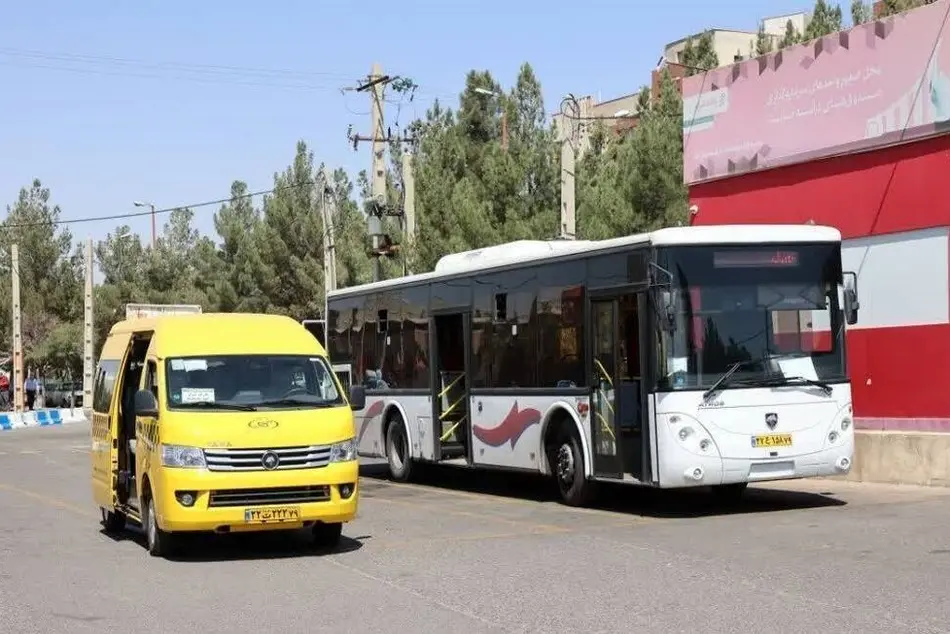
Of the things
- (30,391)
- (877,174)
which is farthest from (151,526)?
(30,391)

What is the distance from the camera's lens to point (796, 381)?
16.2 meters

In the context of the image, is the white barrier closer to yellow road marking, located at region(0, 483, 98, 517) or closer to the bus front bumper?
yellow road marking, located at region(0, 483, 98, 517)

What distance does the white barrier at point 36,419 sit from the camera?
5388cm

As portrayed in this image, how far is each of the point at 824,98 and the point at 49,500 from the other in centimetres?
1274

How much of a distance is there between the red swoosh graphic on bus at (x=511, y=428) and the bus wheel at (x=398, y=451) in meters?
2.86

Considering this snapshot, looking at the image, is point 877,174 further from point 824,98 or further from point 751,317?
point 751,317

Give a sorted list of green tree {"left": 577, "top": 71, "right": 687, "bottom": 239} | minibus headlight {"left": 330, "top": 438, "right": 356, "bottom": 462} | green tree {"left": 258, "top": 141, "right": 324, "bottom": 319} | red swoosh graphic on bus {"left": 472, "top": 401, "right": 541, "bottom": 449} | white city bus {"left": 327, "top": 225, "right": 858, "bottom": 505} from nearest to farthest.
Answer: minibus headlight {"left": 330, "top": 438, "right": 356, "bottom": 462}
white city bus {"left": 327, "top": 225, "right": 858, "bottom": 505}
red swoosh graphic on bus {"left": 472, "top": 401, "right": 541, "bottom": 449}
green tree {"left": 577, "top": 71, "right": 687, "bottom": 239}
green tree {"left": 258, "top": 141, "right": 324, "bottom": 319}

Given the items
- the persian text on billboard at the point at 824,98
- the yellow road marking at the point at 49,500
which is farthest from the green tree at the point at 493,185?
the yellow road marking at the point at 49,500

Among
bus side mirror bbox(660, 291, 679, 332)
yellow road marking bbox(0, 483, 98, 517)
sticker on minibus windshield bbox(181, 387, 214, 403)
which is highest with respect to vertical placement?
bus side mirror bbox(660, 291, 679, 332)

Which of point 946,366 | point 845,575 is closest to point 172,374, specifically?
point 845,575

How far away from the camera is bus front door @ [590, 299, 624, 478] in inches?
665

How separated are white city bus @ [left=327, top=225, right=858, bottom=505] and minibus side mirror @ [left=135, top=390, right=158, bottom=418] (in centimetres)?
540

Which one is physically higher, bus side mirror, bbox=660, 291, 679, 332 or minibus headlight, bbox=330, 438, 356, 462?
bus side mirror, bbox=660, 291, 679, 332

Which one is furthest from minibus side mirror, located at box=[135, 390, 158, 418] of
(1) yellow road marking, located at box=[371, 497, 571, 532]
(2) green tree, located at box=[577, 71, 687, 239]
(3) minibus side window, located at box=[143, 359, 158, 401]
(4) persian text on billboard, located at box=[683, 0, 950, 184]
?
(2) green tree, located at box=[577, 71, 687, 239]
